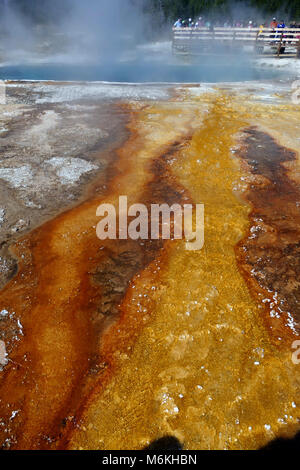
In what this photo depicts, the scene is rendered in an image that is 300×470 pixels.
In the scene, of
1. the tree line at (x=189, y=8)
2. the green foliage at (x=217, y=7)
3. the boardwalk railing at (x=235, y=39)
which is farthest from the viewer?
the tree line at (x=189, y=8)

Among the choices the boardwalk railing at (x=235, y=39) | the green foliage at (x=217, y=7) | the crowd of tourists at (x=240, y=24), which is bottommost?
the boardwalk railing at (x=235, y=39)

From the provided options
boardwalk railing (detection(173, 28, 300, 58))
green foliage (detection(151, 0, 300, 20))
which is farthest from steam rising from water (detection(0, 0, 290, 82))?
green foliage (detection(151, 0, 300, 20))

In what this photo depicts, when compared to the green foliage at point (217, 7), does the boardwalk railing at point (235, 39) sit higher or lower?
lower

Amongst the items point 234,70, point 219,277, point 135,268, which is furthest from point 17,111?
point 234,70

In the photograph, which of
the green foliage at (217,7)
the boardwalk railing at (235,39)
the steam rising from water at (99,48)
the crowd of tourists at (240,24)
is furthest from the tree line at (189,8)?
the boardwalk railing at (235,39)

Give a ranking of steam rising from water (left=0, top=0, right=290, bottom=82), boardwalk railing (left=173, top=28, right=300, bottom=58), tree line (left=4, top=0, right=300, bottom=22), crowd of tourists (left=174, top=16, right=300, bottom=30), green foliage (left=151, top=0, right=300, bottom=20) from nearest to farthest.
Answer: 1. steam rising from water (left=0, top=0, right=290, bottom=82)
2. boardwalk railing (left=173, top=28, right=300, bottom=58)
3. crowd of tourists (left=174, top=16, right=300, bottom=30)
4. green foliage (left=151, top=0, right=300, bottom=20)
5. tree line (left=4, top=0, right=300, bottom=22)

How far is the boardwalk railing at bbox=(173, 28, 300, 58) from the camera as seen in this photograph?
17.6 metres

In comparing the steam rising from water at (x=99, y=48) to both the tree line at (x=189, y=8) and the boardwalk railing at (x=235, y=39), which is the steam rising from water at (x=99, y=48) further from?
the boardwalk railing at (x=235, y=39)

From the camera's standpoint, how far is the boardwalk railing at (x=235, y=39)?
57.9 ft

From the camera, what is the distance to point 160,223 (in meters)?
4.20

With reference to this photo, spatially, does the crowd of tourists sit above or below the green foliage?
below

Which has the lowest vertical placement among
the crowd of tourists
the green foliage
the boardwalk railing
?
the boardwalk railing

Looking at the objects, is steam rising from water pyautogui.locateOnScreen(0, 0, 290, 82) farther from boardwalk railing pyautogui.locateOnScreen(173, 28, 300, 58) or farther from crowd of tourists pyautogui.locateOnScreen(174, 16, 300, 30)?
crowd of tourists pyautogui.locateOnScreen(174, 16, 300, 30)
